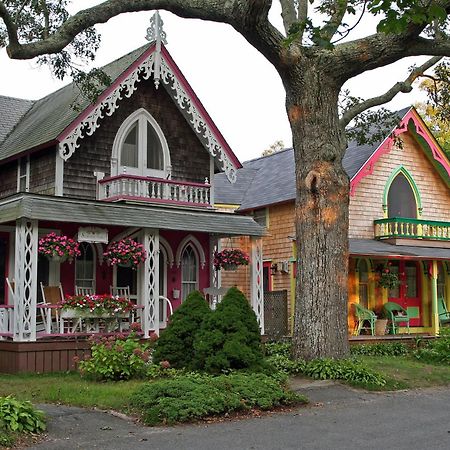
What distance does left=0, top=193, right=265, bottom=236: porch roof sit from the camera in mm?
15008

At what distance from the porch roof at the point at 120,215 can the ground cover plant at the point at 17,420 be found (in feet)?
21.4

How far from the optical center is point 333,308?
1363 cm

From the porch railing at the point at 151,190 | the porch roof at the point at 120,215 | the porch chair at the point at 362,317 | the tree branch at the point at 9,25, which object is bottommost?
the porch chair at the point at 362,317

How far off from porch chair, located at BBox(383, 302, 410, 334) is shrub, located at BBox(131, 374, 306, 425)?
13507mm

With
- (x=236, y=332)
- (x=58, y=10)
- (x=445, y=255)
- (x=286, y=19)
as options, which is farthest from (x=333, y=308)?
(x=445, y=255)

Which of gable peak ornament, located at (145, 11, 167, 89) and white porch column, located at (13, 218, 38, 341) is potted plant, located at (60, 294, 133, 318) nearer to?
white porch column, located at (13, 218, 38, 341)

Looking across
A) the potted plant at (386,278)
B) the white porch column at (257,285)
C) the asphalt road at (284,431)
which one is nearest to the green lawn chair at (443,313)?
the potted plant at (386,278)

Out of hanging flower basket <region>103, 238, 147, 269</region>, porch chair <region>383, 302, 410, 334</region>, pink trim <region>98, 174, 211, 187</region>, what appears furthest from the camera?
porch chair <region>383, 302, 410, 334</region>

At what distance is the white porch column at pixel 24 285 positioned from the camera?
14633 millimetres

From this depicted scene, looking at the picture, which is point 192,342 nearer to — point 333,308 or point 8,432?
point 333,308

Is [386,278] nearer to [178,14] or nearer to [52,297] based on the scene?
[52,297]

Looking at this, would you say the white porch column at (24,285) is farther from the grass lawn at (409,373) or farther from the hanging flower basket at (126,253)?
the grass lawn at (409,373)

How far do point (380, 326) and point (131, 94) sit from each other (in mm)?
11182

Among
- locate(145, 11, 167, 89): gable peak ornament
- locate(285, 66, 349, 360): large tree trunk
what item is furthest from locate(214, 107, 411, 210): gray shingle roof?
locate(285, 66, 349, 360): large tree trunk
